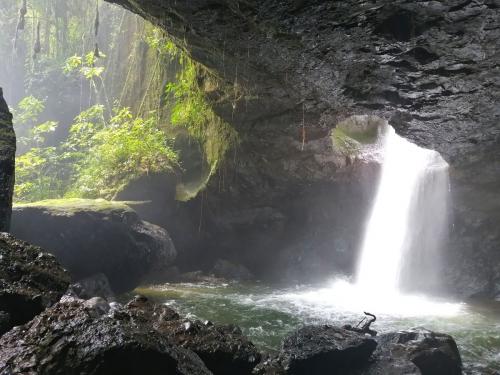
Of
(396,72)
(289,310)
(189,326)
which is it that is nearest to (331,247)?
(289,310)

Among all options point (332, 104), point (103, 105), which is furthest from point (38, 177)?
point (332, 104)

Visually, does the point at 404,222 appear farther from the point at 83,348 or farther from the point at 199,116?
→ the point at 83,348

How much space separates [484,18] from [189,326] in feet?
15.1

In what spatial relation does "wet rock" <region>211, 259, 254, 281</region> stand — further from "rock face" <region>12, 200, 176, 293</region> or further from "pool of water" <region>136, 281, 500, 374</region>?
"rock face" <region>12, 200, 176, 293</region>

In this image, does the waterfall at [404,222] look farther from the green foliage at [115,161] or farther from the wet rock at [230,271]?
the green foliage at [115,161]

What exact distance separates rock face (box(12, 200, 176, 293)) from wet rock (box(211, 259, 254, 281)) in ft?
11.1

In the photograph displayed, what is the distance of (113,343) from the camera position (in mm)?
3010

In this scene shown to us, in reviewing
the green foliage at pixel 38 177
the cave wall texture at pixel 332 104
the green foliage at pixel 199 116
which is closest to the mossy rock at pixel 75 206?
the green foliage at pixel 199 116

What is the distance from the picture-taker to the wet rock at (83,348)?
9.58 feet

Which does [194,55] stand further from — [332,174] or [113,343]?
[332,174]

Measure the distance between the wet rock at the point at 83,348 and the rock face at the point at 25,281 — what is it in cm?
42

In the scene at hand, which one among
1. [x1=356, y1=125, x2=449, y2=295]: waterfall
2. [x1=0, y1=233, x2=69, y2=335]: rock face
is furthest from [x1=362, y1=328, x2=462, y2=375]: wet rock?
[x1=356, y1=125, x2=449, y2=295]: waterfall

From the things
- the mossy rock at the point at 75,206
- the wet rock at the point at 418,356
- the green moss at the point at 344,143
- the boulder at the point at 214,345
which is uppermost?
the green moss at the point at 344,143

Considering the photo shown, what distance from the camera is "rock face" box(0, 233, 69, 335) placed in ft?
11.8
